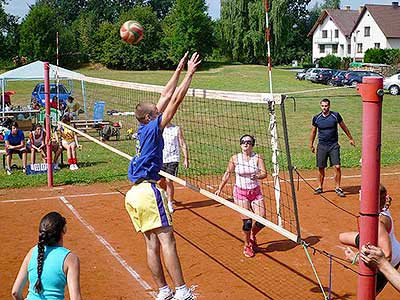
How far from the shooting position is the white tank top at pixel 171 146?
1059cm

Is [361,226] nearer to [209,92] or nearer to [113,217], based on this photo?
[209,92]

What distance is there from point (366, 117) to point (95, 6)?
112 m

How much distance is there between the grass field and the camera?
14.2 meters

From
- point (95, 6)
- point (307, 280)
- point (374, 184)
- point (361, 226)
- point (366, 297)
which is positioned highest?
point (95, 6)

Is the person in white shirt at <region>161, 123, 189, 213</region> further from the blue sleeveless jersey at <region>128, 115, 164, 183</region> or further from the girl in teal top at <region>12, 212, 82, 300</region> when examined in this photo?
the girl in teal top at <region>12, 212, 82, 300</region>

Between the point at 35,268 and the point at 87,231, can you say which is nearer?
the point at 35,268

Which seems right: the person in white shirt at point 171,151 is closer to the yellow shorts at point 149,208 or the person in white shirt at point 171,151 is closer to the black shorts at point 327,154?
the black shorts at point 327,154

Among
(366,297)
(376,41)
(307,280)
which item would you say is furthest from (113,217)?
(376,41)

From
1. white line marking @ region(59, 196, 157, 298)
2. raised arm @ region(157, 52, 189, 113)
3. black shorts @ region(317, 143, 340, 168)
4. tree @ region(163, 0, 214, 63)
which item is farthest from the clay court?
tree @ region(163, 0, 214, 63)

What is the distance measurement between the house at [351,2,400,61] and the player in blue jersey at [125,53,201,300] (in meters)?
64.8

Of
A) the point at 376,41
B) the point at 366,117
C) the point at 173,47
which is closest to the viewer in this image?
the point at 366,117

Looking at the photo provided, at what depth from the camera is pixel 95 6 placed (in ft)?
365

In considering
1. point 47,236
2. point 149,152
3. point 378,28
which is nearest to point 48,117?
point 149,152

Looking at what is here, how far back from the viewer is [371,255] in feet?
12.5
